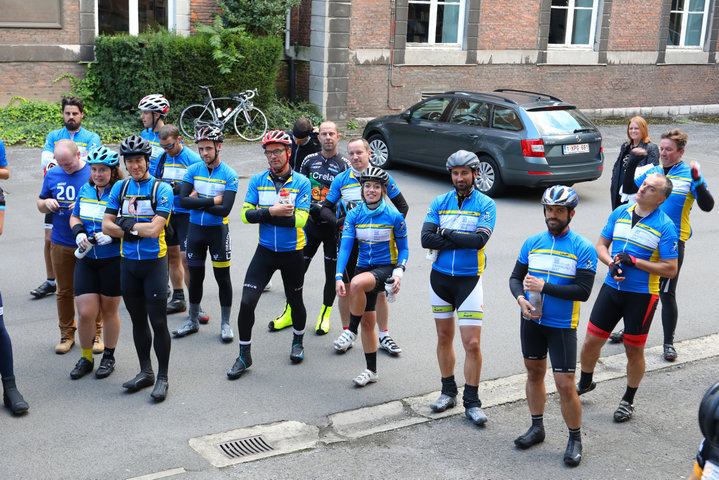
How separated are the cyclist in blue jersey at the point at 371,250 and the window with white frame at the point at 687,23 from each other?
22673mm

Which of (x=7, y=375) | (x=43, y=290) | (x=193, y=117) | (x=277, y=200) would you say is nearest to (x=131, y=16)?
(x=193, y=117)

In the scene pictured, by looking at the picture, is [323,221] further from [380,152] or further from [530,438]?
[380,152]

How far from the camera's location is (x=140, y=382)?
658 centimetres

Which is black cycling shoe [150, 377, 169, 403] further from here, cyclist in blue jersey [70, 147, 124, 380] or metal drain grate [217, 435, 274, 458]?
metal drain grate [217, 435, 274, 458]

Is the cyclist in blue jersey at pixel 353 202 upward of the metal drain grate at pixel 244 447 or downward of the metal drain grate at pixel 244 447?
upward

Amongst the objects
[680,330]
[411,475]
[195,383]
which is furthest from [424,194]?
[411,475]

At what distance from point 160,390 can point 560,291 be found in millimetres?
3176

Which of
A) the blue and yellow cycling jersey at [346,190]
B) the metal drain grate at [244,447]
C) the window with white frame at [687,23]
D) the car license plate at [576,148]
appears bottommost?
Answer: the metal drain grate at [244,447]

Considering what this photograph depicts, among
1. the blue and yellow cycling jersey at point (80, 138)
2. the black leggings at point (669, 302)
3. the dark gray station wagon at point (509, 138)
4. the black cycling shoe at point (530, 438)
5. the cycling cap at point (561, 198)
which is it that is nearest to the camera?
A: the cycling cap at point (561, 198)

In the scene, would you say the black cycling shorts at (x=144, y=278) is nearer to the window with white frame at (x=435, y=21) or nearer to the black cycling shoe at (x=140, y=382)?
the black cycling shoe at (x=140, y=382)

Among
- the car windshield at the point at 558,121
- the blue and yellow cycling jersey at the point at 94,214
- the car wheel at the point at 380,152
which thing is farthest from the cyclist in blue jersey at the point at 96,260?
the car wheel at the point at 380,152

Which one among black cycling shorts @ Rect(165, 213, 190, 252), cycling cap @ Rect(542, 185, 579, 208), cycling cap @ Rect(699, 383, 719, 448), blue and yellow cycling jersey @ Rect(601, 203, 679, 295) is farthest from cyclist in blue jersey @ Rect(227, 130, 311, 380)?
cycling cap @ Rect(699, 383, 719, 448)

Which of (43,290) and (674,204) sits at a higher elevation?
(674,204)

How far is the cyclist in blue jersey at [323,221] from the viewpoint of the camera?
26.0 feet
